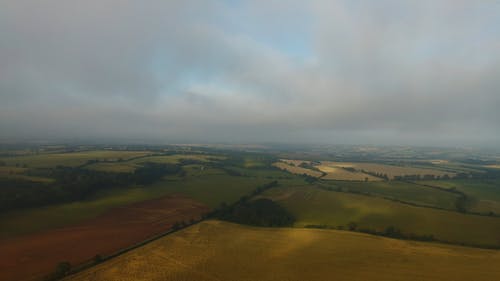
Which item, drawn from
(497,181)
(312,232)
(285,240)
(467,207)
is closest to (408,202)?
(467,207)

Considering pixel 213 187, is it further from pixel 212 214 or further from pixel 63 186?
pixel 63 186

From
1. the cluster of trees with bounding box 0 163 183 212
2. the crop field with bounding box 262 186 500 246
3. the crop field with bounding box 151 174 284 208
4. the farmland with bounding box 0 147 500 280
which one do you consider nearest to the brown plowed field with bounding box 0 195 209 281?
the farmland with bounding box 0 147 500 280

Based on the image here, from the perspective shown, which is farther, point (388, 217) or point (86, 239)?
point (388, 217)

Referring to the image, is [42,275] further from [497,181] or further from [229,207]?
[497,181]

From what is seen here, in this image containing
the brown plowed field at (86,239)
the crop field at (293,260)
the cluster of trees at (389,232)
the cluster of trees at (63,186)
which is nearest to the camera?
the crop field at (293,260)

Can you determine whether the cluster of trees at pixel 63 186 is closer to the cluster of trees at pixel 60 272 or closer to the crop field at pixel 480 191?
the cluster of trees at pixel 60 272

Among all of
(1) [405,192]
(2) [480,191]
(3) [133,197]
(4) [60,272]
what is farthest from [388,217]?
(3) [133,197]

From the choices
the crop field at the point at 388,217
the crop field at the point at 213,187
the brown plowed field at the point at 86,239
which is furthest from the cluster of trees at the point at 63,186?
the crop field at the point at 388,217
